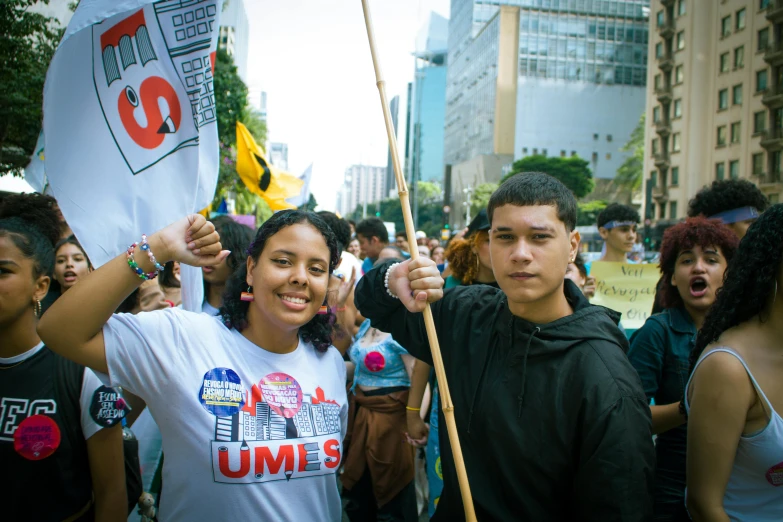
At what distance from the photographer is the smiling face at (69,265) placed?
3.81 metres

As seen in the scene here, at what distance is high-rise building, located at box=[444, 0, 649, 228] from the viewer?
9006cm

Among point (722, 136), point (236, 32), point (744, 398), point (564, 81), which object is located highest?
point (564, 81)

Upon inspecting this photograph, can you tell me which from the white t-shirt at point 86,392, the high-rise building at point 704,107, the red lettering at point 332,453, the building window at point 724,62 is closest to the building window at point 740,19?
the high-rise building at point 704,107

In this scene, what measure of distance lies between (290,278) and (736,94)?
38.7 meters

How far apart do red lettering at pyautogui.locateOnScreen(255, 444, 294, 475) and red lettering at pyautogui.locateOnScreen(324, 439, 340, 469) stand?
16 centimetres

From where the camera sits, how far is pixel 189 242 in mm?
2119

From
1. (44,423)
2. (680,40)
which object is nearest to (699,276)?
(44,423)

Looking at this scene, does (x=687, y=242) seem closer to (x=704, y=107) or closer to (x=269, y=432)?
(x=269, y=432)

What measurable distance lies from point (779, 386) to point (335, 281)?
314 centimetres

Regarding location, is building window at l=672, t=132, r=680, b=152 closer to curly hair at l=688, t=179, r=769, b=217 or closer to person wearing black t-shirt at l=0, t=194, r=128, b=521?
curly hair at l=688, t=179, r=769, b=217

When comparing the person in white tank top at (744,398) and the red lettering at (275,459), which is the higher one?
the person in white tank top at (744,398)

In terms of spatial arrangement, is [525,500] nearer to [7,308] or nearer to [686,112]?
[7,308]

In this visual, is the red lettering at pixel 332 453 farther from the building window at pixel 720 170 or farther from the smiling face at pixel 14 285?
the building window at pixel 720 170

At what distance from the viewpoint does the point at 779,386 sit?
79.4 inches
